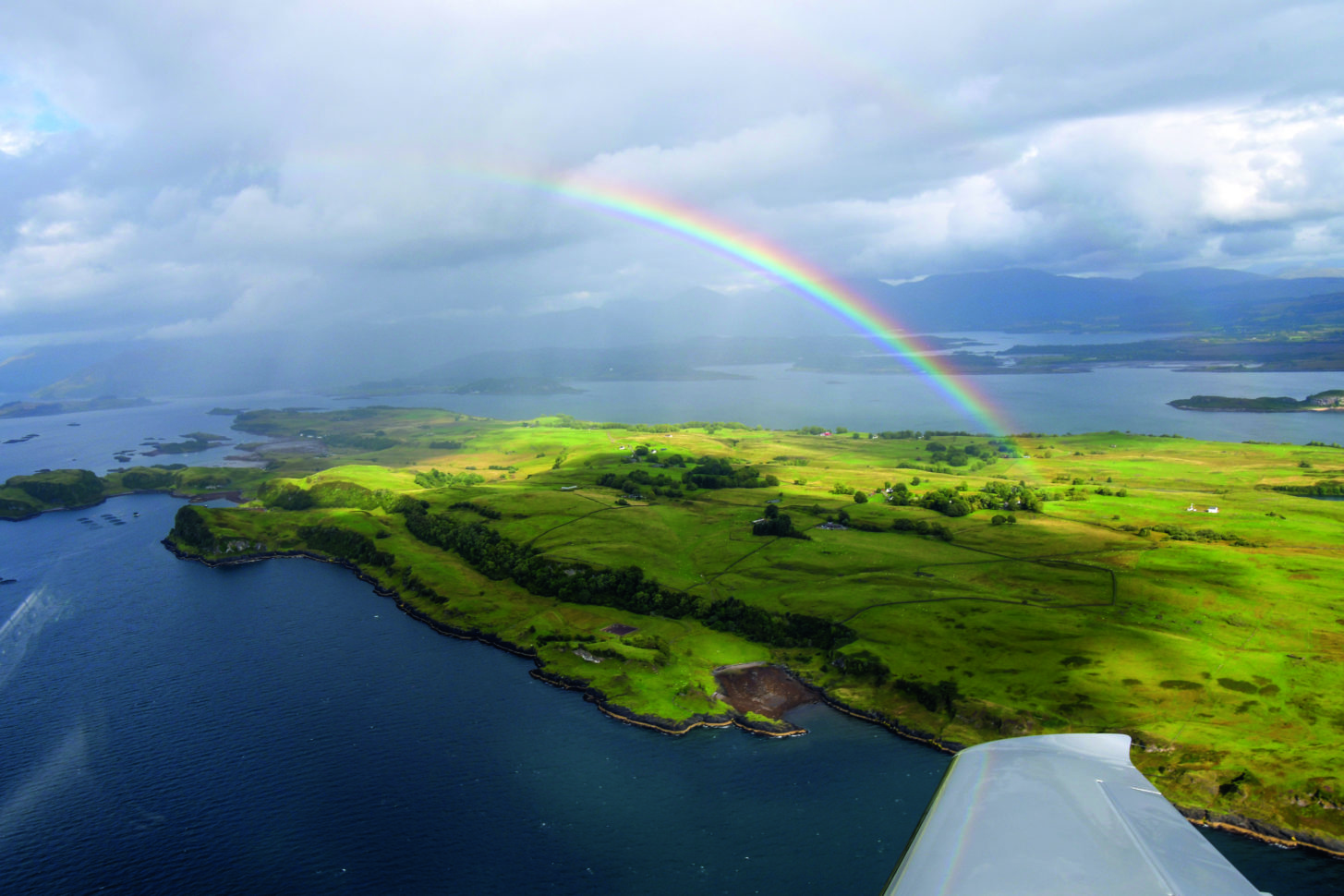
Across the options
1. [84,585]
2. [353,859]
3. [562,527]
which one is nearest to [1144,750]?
[353,859]

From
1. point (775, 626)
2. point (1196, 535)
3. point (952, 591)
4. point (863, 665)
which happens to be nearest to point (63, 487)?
point (775, 626)

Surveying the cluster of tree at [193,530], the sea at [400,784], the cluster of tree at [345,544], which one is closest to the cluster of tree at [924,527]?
the sea at [400,784]

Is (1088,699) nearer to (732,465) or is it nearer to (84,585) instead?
(732,465)

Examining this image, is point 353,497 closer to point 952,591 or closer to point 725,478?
point 725,478

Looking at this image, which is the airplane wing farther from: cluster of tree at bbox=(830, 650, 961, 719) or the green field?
cluster of tree at bbox=(830, 650, 961, 719)

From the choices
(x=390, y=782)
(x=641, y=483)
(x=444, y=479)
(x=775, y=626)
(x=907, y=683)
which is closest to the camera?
(x=390, y=782)

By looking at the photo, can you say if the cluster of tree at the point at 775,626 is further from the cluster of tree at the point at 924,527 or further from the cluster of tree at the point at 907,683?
the cluster of tree at the point at 924,527

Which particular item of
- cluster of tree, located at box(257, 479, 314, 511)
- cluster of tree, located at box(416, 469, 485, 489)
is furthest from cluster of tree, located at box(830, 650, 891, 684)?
cluster of tree, located at box(257, 479, 314, 511)
